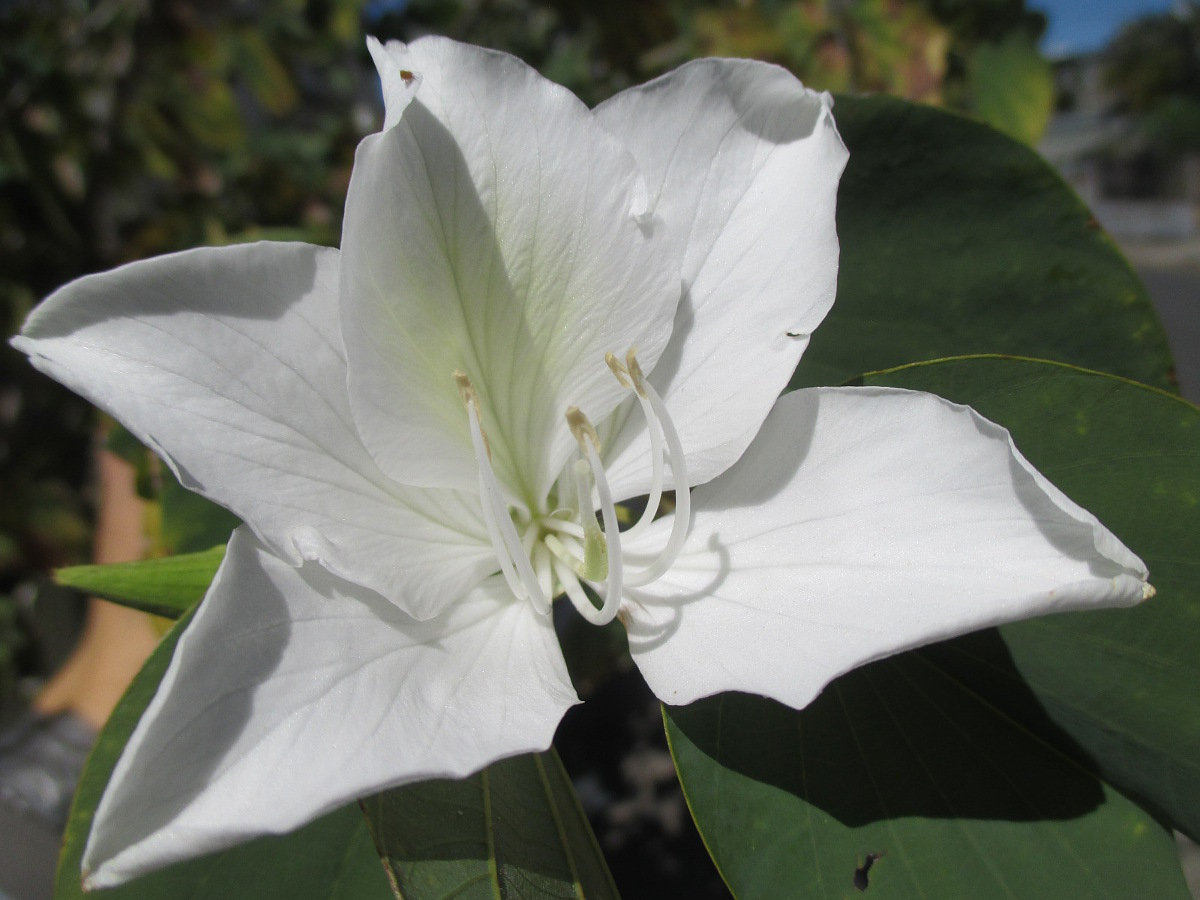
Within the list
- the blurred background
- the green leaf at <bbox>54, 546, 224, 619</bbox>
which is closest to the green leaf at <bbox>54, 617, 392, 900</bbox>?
the green leaf at <bbox>54, 546, 224, 619</bbox>

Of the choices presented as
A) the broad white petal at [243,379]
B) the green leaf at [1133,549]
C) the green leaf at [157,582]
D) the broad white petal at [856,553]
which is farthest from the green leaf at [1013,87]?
the green leaf at [157,582]

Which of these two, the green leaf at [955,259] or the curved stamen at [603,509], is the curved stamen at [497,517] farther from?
the green leaf at [955,259]

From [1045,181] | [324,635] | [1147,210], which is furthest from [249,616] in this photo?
[1147,210]

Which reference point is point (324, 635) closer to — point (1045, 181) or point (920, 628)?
point (920, 628)

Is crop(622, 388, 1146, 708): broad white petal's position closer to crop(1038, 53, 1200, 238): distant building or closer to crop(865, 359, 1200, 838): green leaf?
crop(865, 359, 1200, 838): green leaf

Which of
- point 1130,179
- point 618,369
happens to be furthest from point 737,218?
point 1130,179

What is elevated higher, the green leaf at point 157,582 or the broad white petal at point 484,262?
the broad white petal at point 484,262
